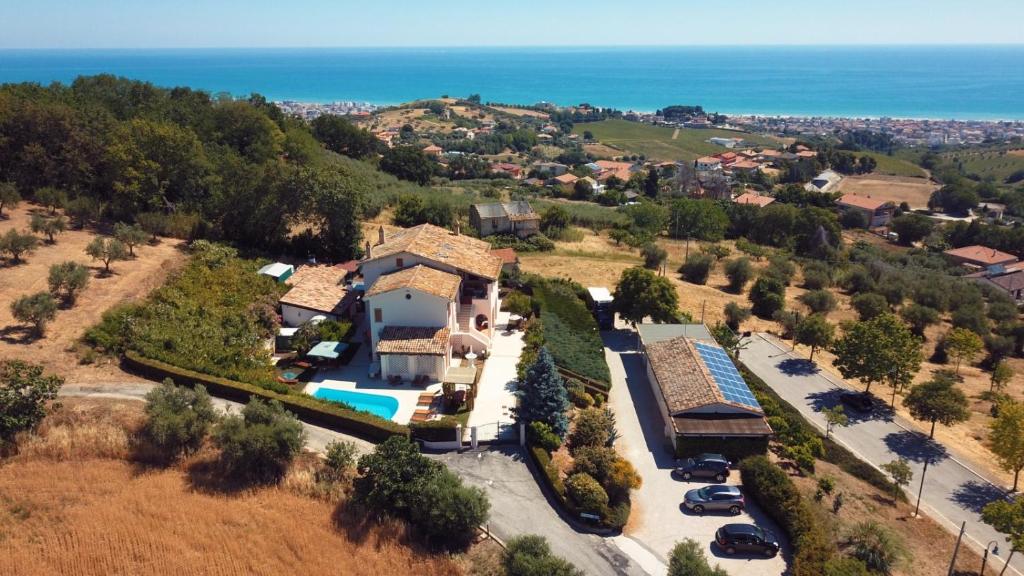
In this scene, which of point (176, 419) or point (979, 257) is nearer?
point (176, 419)

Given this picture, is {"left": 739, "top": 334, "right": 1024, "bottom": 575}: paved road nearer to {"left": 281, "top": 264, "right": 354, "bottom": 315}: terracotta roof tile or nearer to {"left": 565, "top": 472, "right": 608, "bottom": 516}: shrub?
{"left": 565, "top": 472, "right": 608, "bottom": 516}: shrub

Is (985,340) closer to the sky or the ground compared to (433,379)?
closer to the ground

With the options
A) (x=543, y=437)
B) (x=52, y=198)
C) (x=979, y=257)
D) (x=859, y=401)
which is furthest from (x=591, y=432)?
(x=979, y=257)

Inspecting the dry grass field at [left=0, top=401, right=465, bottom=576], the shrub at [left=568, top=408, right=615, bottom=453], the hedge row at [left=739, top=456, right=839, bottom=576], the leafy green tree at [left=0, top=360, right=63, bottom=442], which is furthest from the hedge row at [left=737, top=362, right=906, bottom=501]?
the leafy green tree at [left=0, top=360, right=63, bottom=442]

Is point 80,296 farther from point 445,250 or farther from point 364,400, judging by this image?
point 445,250

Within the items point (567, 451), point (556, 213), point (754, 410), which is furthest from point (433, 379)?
point (556, 213)

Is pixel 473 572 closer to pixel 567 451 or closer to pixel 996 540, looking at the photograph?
pixel 567 451

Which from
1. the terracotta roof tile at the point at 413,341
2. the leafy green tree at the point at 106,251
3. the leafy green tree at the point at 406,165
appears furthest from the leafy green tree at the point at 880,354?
the leafy green tree at the point at 406,165
